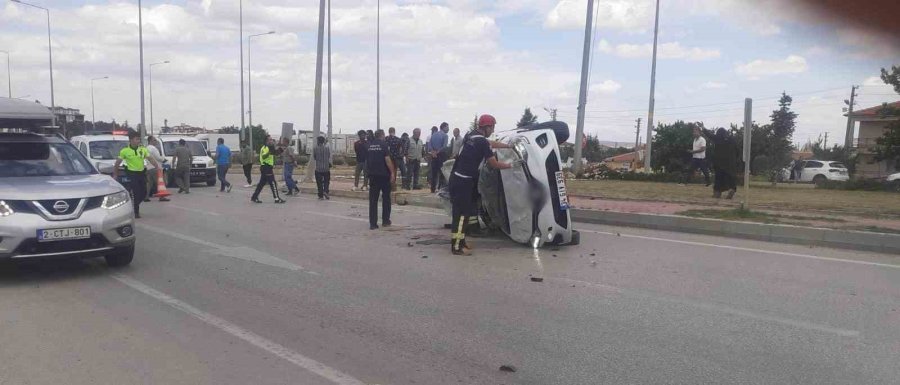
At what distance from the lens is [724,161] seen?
14.9m

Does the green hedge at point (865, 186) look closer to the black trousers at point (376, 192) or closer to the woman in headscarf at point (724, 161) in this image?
the woman in headscarf at point (724, 161)

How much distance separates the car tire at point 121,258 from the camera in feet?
26.3

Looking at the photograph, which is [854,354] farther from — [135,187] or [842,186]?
[842,186]

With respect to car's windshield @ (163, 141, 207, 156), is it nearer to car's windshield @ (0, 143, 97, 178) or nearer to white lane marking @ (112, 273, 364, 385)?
car's windshield @ (0, 143, 97, 178)

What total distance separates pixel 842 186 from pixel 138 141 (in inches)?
775

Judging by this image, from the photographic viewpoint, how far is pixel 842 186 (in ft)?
72.9

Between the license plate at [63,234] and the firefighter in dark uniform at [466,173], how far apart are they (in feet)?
14.2

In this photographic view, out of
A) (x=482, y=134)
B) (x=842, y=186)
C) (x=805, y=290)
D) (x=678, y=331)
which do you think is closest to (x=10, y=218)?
(x=482, y=134)

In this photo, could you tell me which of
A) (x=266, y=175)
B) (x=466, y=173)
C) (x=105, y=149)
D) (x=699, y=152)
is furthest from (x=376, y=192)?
(x=105, y=149)

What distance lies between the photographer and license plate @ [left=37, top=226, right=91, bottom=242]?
7.05 metres

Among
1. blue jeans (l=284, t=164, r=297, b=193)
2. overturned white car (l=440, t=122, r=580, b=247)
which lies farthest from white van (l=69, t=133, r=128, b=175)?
overturned white car (l=440, t=122, r=580, b=247)

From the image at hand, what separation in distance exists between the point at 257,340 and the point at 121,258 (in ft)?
11.6

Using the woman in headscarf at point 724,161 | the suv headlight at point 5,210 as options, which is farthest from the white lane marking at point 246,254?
the woman in headscarf at point 724,161

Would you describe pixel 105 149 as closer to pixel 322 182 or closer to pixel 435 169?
pixel 322 182
